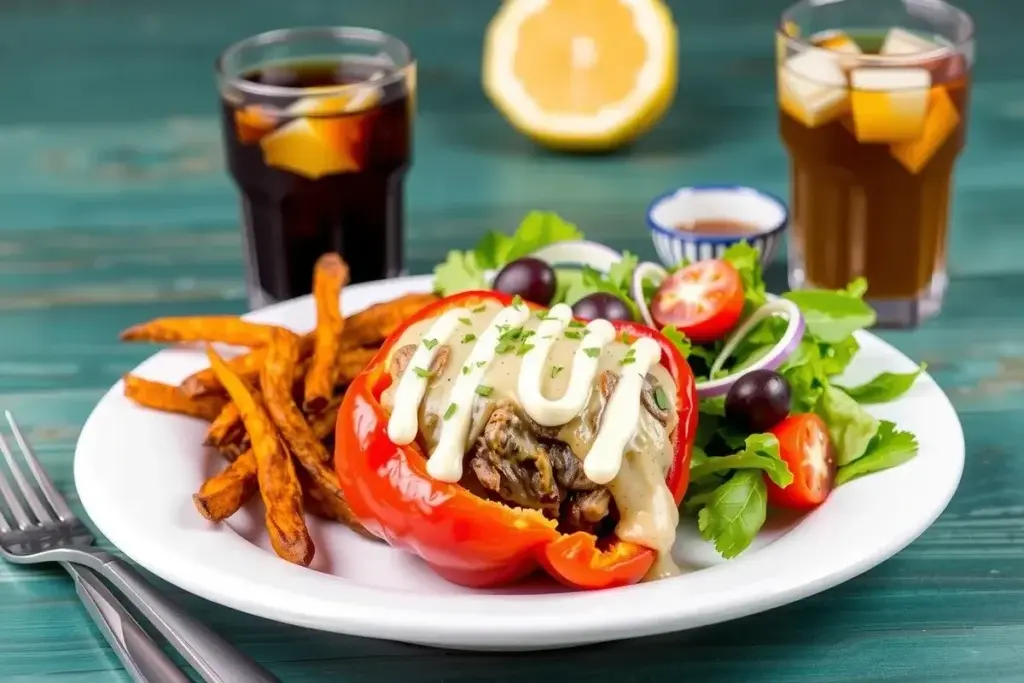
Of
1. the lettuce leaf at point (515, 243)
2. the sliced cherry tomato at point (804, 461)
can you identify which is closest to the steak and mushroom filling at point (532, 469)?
the sliced cherry tomato at point (804, 461)

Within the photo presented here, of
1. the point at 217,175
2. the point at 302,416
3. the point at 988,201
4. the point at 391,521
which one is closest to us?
the point at 391,521

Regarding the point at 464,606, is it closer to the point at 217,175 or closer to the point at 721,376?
the point at 721,376

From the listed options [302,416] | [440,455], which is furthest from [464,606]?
[302,416]

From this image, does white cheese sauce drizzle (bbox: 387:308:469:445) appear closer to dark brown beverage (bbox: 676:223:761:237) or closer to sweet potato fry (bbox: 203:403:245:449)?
sweet potato fry (bbox: 203:403:245:449)

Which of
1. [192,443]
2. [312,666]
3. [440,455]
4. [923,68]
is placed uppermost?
[923,68]

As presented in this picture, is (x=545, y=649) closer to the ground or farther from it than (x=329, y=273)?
closer to the ground

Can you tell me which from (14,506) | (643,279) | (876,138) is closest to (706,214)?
(876,138)

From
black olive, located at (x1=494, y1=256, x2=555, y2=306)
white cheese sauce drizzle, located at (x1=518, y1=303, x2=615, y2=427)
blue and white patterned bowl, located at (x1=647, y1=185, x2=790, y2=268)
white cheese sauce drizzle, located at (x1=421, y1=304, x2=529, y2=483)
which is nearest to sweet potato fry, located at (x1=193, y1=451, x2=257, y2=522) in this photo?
white cheese sauce drizzle, located at (x1=421, y1=304, x2=529, y2=483)

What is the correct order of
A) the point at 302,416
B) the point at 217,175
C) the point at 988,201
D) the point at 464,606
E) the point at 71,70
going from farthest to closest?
the point at 71,70, the point at 217,175, the point at 988,201, the point at 302,416, the point at 464,606

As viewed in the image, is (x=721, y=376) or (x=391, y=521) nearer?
(x=391, y=521)
